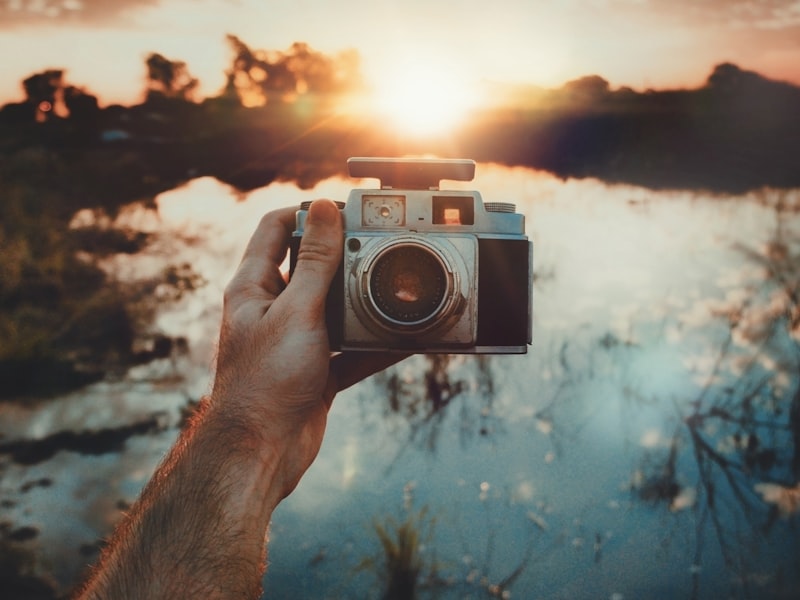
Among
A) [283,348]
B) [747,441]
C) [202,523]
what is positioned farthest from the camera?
[747,441]

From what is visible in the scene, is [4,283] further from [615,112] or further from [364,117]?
[615,112]

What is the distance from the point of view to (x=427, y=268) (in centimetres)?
92

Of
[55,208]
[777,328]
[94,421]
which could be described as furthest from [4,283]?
[777,328]

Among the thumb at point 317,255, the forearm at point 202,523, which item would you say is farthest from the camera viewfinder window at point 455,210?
the forearm at point 202,523

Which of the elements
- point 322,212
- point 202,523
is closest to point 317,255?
point 322,212

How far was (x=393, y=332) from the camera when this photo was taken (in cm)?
90

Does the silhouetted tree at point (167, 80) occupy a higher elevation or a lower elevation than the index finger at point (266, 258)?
higher

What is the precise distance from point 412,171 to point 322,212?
0.17m

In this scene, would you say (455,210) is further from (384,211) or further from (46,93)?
(46,93)

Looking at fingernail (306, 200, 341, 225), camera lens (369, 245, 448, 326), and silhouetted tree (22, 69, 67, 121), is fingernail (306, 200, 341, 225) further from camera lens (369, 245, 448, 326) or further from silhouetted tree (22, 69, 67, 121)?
silhouetted tree (22, 69, 67, 121)

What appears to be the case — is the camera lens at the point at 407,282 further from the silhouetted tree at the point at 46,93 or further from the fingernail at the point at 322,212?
the silhouetted tree at the point at 46,93

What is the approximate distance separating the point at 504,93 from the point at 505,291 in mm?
963

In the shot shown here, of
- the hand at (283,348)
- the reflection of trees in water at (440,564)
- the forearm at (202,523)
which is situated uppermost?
the hand at (283,348)

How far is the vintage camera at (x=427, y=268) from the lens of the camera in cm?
91
